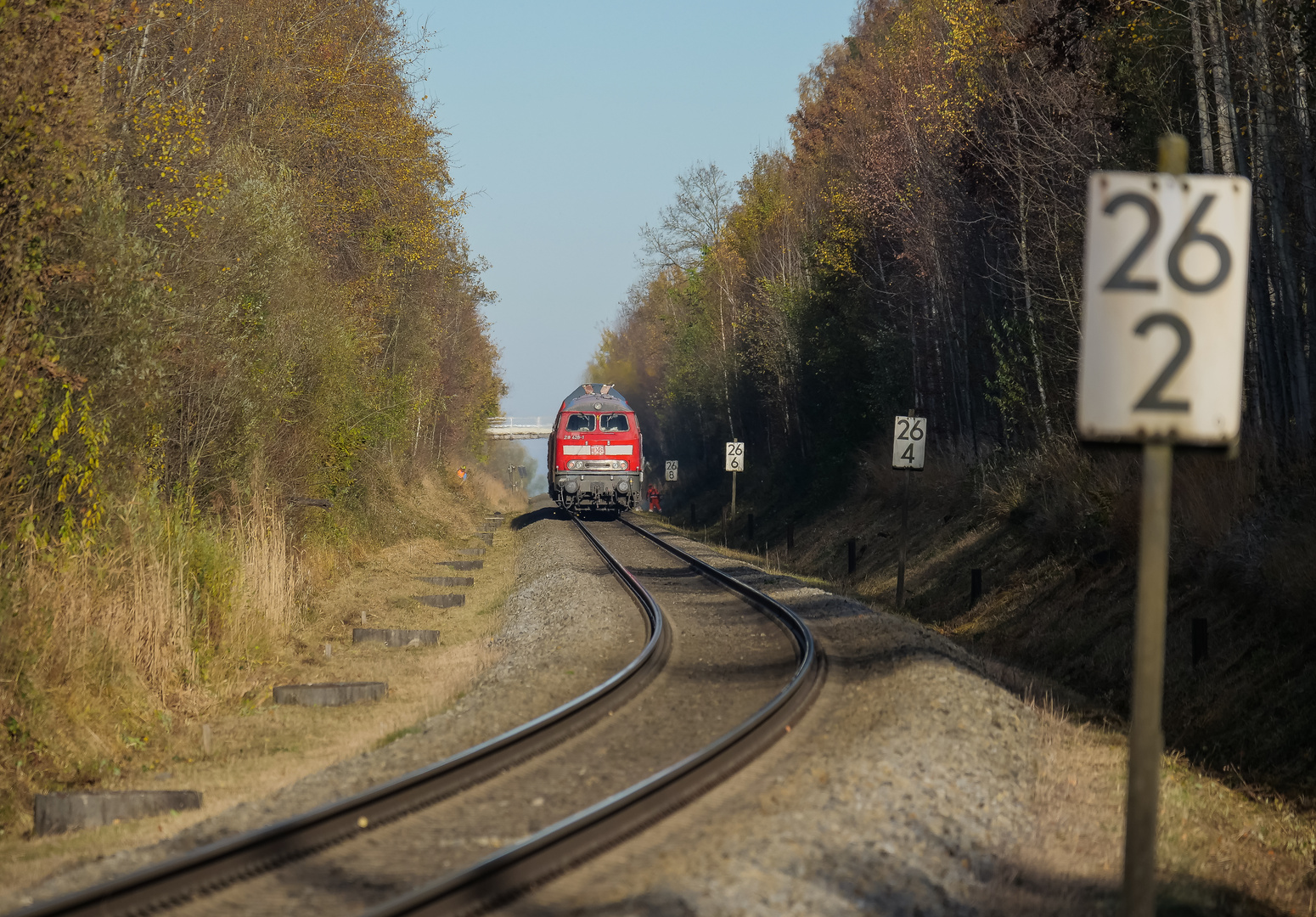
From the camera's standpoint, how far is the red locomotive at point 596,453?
39.2m

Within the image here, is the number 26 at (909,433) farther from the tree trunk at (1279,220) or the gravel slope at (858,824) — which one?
the gravel slope at (858,824)

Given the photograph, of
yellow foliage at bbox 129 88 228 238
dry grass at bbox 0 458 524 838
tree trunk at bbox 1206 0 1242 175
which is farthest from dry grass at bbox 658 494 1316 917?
yellow foliage at bbox 129 88 228 238

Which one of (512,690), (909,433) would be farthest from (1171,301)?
(909,433)

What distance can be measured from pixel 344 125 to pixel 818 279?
68.6ft

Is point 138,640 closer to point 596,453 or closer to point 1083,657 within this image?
point 1083,657

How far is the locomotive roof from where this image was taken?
129 feet

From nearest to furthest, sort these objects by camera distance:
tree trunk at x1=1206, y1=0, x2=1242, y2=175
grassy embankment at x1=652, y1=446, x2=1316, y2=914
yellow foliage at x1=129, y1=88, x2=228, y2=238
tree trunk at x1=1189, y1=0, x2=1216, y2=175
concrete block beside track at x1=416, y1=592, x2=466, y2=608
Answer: grassy embankment at x1=652, y1=446, x2=1316, y2=914 < yellow foliage at x1=129, y1=88, x2=228, y2=238 < tree trunk at x1=1206, y1=0, x2=1242, y2=175 < tree trunk at x1=1189, y1=0, x2=1216, y2=175 < concrete block beside track at x1=416, y1=592, x2=466, y2=608

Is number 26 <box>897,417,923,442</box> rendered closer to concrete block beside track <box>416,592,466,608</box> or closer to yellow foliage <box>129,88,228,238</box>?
concrete block beside track <box>416,592,466,608</box>

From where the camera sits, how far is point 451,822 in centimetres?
729

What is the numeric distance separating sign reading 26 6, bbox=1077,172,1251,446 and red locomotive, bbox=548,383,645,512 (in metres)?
34.6

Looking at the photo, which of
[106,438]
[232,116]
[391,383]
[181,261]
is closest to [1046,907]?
[106,438]

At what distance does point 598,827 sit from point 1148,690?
3433 mm

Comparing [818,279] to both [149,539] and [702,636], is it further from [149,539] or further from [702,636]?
[149,539]

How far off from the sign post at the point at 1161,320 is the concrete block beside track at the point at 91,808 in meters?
6.65
